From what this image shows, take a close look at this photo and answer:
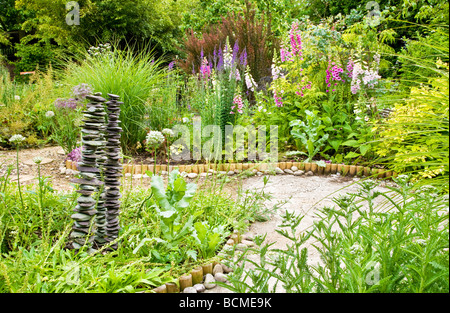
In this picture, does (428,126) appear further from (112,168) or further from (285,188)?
(112,168)

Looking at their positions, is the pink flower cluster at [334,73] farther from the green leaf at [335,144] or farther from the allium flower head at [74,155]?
the allium flower head at [74,155]

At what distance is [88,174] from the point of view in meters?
1.73

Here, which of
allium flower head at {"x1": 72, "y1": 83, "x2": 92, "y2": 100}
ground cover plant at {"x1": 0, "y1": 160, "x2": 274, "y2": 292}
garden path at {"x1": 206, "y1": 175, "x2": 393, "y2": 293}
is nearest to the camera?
ground cover plant at {"x1": 0, "y1": 160, "x2": 274, "y2": 292}

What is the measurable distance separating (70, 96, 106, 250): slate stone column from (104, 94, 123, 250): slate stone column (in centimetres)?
6

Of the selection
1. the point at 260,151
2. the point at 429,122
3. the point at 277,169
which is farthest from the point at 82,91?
the point at 429,122

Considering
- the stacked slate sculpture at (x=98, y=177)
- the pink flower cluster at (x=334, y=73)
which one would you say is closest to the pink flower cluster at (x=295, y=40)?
the pink flower cluster at (x=334, y=73)

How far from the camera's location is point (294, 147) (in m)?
4.64

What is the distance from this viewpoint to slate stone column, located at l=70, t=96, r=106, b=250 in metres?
1.70

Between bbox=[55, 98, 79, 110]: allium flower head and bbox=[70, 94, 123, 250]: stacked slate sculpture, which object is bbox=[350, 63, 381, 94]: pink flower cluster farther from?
bbox=[55, 98, 79, 110]: allium flower head

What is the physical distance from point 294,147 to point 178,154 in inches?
59.7

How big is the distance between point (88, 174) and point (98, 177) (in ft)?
0.21

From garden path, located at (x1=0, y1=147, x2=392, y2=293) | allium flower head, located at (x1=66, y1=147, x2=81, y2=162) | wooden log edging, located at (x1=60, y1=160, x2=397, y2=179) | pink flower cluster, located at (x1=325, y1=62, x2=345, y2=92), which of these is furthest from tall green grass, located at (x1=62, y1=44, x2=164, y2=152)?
pink flower cluster, located at (x1=325, y1=62, x2=345, y2=92)
